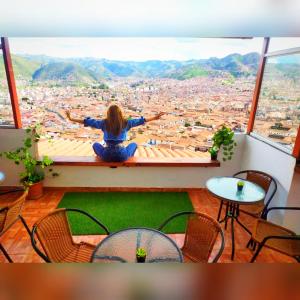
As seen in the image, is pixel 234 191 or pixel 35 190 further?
pixel 35 190

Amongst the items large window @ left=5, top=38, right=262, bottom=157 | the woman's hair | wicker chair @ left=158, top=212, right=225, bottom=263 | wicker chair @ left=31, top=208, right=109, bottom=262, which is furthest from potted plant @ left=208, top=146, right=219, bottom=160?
wicker chair @ left=31, top=208, right=109, bottom=262

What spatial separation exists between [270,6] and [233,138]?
334 cm

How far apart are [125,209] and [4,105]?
2.38 metres

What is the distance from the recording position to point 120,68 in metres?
3.21

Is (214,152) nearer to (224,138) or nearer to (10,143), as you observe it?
(224,138)

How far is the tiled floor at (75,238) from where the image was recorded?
221 cm

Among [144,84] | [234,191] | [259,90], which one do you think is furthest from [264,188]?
[144,84]

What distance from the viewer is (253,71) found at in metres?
3.26

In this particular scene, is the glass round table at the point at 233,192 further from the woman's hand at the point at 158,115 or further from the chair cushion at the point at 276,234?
the woman's hand at the point at 158,115

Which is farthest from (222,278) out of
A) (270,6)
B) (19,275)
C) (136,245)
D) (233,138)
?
(233,138)

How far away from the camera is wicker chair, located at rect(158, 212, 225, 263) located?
5.48ft

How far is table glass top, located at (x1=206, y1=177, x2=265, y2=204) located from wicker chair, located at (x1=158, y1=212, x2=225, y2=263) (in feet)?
1.86

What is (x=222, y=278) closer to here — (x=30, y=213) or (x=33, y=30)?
(x=33, y=30)

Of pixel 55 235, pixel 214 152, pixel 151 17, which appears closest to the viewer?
pixel 151 17
